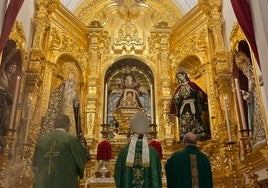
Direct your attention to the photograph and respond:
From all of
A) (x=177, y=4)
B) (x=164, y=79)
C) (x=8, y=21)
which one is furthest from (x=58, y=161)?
(x=177, y=4)

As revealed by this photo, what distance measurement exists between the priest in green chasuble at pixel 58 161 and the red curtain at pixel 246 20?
8.88 ft

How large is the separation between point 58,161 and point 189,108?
3993 millimetres

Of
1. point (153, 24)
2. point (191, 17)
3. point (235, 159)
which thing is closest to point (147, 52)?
point (153, 24)

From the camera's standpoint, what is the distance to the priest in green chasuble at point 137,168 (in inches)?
146

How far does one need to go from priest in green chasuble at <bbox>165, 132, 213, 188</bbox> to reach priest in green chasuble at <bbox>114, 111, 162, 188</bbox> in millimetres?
165

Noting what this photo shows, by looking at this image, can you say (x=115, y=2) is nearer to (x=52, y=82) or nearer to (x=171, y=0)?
(x=171, y=0)

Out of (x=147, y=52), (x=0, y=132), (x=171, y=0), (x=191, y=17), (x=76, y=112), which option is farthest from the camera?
(x=171, y=0)

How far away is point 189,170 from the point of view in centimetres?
366

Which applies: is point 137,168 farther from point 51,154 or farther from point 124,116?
point 124,116

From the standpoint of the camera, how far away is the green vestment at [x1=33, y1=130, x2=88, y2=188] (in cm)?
356

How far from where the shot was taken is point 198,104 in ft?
23.2

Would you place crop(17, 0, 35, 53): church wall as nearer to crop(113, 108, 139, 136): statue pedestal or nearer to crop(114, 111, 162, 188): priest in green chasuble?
crop(113, 108, 139, 136): statue pedestal

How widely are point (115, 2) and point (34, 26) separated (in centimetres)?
285

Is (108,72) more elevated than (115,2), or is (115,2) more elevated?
(115,2)
